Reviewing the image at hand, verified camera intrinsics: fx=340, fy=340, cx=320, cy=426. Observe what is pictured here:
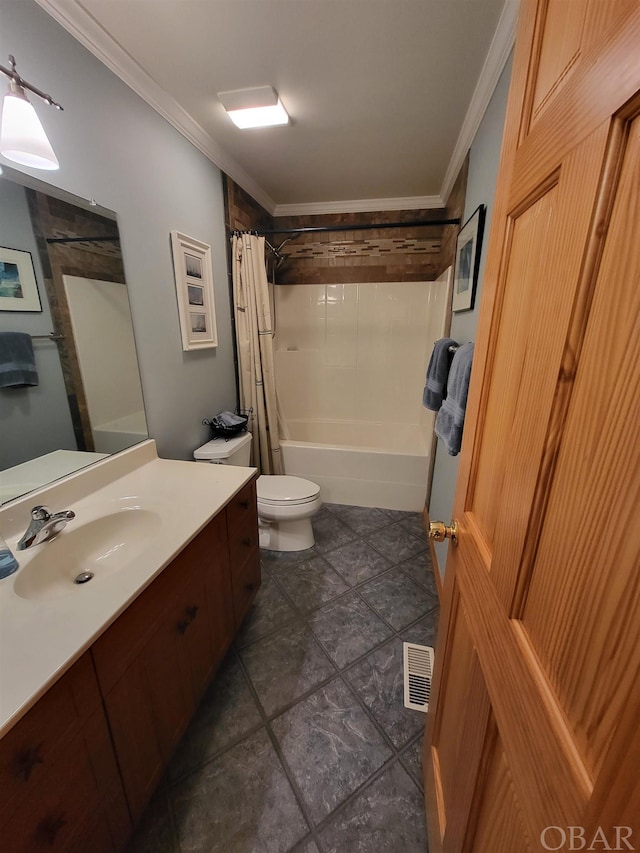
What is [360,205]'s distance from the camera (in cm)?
281

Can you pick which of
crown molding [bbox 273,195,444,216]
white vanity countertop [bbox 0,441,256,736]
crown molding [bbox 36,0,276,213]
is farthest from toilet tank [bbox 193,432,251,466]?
crown molding [bbox 273,195,444,216]

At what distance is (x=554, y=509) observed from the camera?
0.43 meters

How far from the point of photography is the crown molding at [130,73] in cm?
114

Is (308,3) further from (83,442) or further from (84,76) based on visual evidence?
(83,442)

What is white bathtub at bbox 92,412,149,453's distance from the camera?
1387 millimetres

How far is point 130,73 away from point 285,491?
208 cm

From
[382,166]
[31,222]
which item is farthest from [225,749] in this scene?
[382,166]

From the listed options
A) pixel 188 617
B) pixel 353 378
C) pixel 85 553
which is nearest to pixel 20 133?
pixel 85 553

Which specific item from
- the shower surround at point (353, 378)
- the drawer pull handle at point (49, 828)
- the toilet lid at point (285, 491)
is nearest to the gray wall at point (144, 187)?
the toilet lid at point (285, 491)

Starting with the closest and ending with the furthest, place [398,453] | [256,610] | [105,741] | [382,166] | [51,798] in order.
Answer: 1. [51,798]
2. [105,741]
3. [256,610]
4. [382,166]
5. [398,453]

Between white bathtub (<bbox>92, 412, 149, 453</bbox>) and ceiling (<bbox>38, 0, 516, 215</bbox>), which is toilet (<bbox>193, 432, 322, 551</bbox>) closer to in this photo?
white bathtub (<bbox>92, 412, 149, 453</bbox>)

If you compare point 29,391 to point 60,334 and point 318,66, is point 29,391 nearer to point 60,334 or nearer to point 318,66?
point 60,334

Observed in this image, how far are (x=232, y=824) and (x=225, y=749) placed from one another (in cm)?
20

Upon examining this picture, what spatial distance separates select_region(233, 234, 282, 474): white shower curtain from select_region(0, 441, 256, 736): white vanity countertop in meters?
0.97
